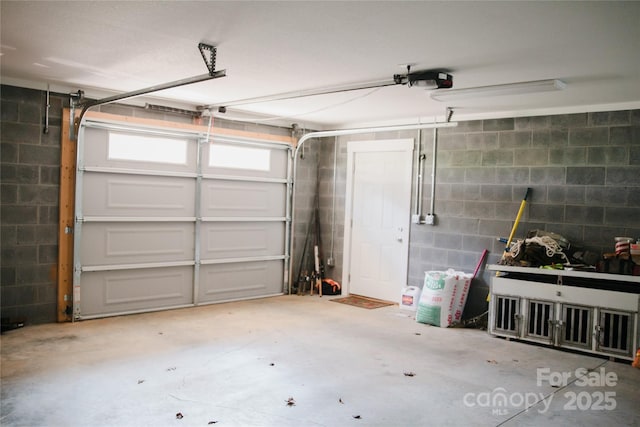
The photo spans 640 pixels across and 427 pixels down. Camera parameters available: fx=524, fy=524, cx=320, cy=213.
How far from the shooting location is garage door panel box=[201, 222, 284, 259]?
683cm

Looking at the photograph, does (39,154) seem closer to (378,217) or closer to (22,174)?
(22,174)

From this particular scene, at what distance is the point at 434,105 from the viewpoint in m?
6.06

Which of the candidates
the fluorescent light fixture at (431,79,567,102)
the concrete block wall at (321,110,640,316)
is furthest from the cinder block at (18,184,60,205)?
the concrete block wall at (321,110,640,316)

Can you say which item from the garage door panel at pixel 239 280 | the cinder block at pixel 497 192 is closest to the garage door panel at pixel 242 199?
the garage door panel at pixel 239 280

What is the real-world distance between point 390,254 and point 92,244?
3.82m

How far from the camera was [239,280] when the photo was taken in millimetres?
7164

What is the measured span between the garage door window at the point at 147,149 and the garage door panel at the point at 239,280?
1.48 metres

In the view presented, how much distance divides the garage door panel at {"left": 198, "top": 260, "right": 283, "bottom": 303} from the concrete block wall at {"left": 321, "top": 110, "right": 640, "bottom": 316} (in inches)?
77.2

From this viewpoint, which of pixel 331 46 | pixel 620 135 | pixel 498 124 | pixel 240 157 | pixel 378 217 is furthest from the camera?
pixel 378 217

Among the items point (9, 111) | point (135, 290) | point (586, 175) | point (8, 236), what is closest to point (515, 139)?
point (586, 175)

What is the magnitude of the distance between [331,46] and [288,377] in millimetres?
2559

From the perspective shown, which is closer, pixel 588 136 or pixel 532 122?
pixel 588 136

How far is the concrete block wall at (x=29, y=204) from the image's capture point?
5277 millimetres

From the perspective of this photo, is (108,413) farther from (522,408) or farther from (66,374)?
(522,408)
